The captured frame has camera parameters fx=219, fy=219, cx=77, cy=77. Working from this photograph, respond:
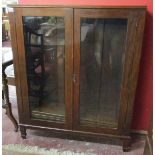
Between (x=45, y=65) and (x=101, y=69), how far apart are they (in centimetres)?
45

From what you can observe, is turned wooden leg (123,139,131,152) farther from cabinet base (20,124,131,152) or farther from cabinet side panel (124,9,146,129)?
cabinet side panel (124,9,146,129)

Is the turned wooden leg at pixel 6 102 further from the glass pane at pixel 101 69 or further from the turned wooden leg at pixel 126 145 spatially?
the turned wooden leg at pixel 126 145

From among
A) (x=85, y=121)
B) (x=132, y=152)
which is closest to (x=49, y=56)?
(x=85, y=121)

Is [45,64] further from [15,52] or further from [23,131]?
[23,131]

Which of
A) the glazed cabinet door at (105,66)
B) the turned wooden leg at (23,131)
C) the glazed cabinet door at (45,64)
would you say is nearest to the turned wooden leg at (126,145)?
the glazed cabinet door at (105,66)

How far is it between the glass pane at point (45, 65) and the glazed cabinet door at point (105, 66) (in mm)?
140

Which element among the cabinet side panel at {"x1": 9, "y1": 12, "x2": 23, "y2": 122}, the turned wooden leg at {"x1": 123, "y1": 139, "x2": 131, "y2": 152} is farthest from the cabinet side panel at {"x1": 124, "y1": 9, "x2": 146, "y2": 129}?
the cabinet side panel at {"x1": 9, "y1": 12, "x2": 23, "y2": 122}

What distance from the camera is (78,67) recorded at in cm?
163

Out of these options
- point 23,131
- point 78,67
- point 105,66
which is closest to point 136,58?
point 105,66

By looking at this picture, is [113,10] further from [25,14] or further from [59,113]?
[59,113]

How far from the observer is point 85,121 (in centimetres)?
182

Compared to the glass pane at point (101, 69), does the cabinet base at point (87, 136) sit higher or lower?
lower

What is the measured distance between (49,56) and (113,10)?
605 millimetres

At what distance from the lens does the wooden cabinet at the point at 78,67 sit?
4.91 ft
